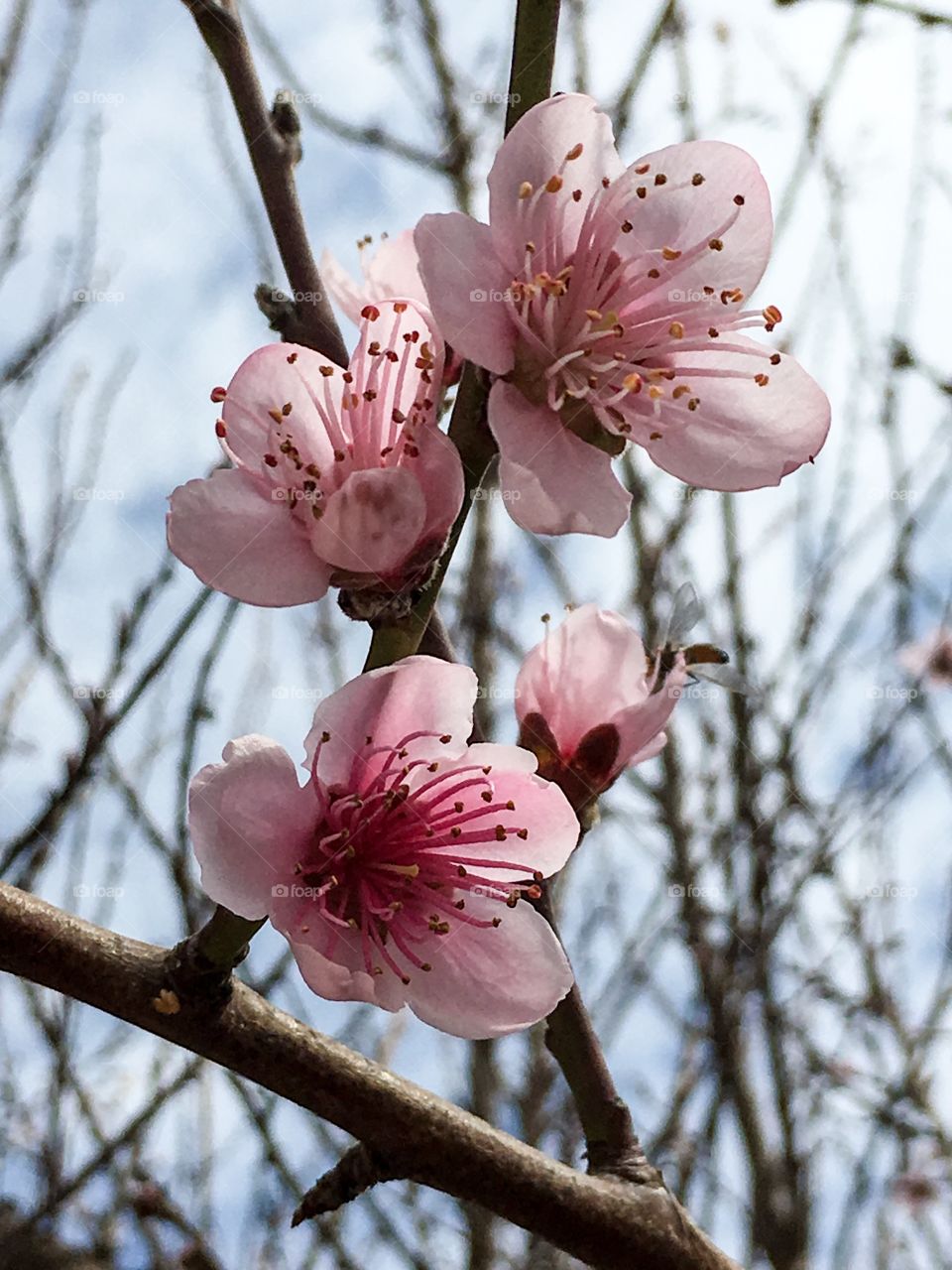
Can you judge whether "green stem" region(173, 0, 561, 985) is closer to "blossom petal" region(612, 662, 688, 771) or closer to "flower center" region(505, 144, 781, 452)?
"flower center" region(505, 144, 781, 452)

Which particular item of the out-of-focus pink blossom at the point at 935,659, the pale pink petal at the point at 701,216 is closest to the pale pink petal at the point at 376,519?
the pale pink petal at the point at 701,216

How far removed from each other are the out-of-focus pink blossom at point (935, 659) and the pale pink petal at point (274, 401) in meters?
2.73

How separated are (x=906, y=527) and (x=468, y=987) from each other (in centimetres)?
241

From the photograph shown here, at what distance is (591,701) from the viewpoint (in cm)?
126

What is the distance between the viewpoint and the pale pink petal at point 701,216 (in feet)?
3.89

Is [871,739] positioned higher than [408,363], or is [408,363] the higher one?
[871,739]

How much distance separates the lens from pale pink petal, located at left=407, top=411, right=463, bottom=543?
3.15ft

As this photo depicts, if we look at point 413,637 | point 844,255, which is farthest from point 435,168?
point 413,637

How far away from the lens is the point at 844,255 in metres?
3.32

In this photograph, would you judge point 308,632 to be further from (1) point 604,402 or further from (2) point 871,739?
(1) point 604,402

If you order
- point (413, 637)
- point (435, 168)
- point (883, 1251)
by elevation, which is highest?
point (435, 168)

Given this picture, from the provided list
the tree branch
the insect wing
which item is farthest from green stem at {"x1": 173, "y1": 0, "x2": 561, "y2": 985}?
the insect wing

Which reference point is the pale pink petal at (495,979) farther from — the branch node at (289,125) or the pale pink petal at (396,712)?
the branch node at (289,125)

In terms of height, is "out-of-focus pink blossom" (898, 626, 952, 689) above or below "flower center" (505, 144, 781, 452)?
above
